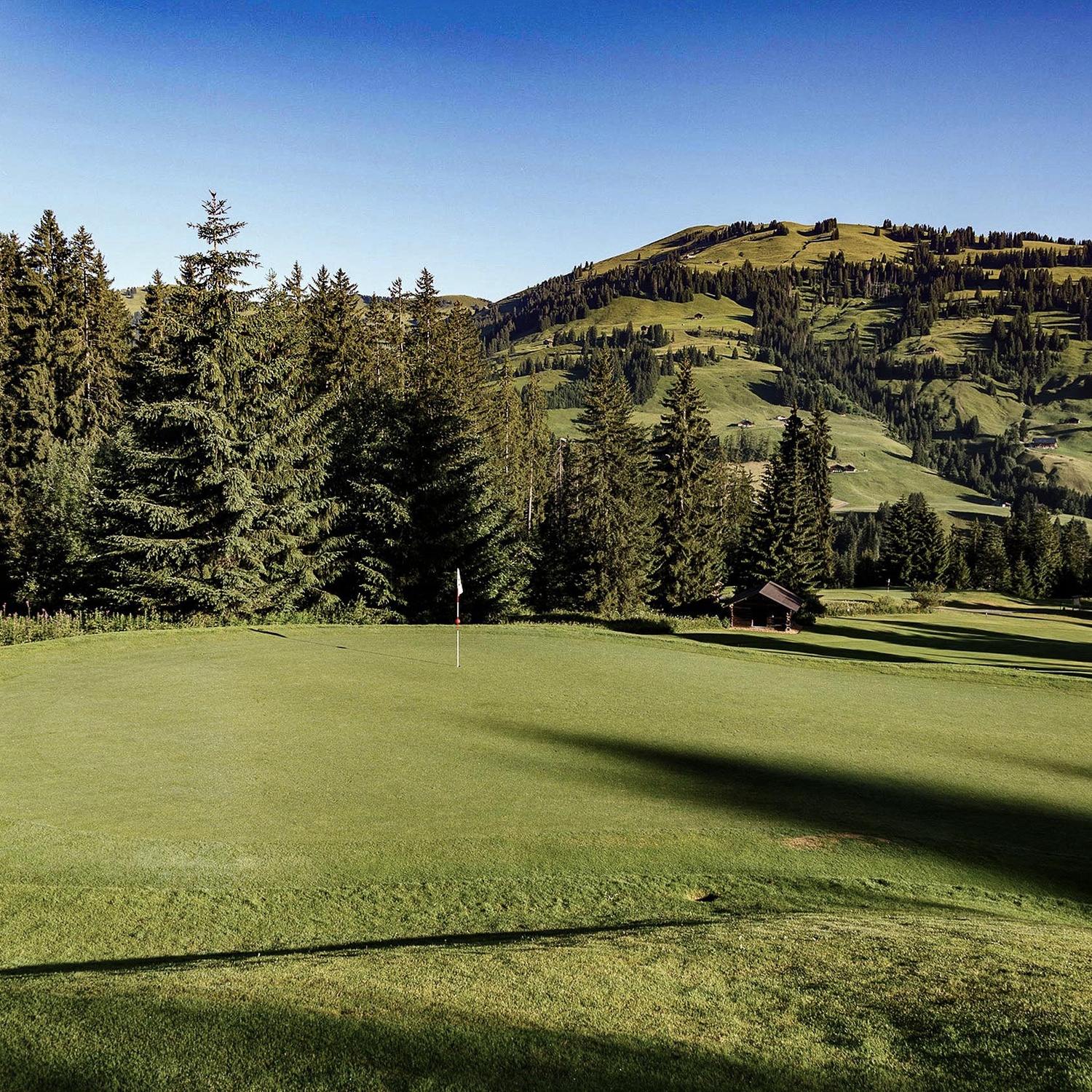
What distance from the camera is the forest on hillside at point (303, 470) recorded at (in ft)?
128

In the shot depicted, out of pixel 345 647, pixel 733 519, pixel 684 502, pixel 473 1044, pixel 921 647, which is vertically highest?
pixel 684 502

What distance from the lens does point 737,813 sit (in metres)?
12.1

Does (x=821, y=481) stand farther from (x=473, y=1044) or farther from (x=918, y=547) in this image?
(x=473, y=1044)

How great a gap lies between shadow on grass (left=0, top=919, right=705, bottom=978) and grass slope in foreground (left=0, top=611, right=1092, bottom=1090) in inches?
2.6

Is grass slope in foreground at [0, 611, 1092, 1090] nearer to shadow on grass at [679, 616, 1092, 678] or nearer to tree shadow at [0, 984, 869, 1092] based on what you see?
tree shadow at [0, 984, 869, 1092]

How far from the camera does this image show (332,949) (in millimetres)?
7820

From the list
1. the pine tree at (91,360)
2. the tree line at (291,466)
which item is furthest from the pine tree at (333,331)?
the pine tree at (91,360)

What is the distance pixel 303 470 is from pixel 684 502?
35070 mm

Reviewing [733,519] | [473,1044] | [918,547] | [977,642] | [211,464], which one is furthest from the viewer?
[733,519]

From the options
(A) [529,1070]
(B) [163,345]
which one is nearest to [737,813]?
(A) [529,1070]

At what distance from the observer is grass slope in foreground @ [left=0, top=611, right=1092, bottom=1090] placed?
213 inches

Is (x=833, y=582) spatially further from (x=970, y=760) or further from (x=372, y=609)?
(x=970, y=760)

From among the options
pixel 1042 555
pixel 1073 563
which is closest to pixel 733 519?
pixel 1042 555

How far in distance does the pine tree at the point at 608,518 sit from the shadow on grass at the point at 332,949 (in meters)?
49.3
